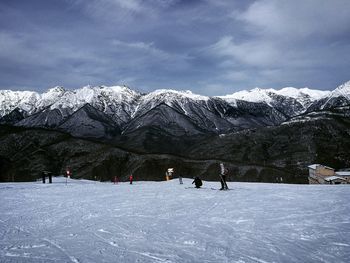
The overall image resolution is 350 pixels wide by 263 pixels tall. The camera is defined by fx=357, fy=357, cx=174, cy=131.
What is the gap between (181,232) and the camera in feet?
42.2

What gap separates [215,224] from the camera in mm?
14273

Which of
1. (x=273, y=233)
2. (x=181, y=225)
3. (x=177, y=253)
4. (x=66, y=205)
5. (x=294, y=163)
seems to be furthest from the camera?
(x=294, y=163)

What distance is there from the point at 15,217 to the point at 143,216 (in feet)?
19.8

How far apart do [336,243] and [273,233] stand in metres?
2.25

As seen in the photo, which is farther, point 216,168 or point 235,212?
point 216,168

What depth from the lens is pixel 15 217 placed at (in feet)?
55.0

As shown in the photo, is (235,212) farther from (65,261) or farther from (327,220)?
(65,261)

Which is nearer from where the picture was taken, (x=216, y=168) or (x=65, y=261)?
(x=65, y=261)

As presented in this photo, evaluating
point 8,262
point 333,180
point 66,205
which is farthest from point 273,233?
point 333,180

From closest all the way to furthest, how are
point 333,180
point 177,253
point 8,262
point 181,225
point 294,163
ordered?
point 8,262 → point 177,253 → point 181,225 → point 333,180 → point 294,163

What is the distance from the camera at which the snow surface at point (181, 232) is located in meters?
9.84

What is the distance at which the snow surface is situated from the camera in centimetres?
984

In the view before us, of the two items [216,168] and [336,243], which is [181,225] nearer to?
[336,243]

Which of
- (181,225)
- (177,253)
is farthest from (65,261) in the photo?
(181,225)
